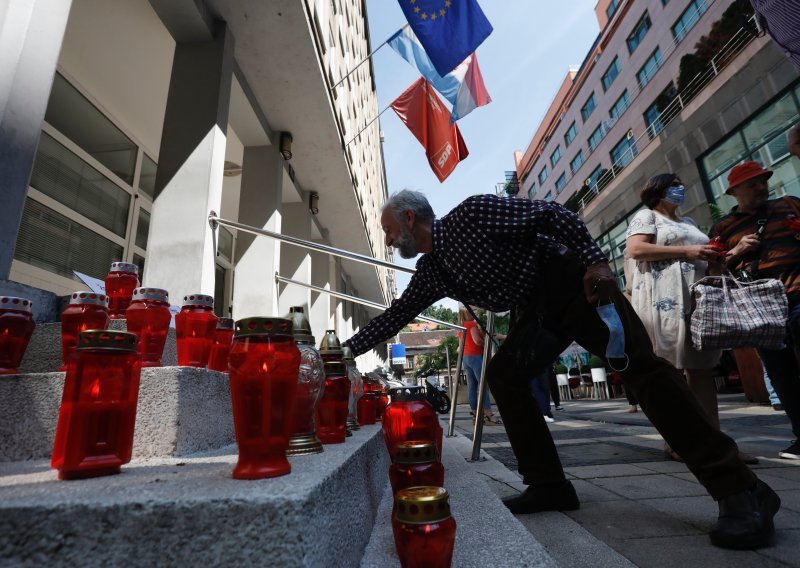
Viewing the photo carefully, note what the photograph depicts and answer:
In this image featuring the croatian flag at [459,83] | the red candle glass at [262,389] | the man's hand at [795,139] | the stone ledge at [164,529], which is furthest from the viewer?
the croatian flag at [459,83]

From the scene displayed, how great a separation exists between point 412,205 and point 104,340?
1.44 metres

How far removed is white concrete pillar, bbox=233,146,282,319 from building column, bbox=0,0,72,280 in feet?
8.66

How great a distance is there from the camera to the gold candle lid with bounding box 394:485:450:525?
82 centimetres

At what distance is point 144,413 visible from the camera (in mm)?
1132

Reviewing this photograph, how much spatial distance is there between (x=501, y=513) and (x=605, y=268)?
903mm

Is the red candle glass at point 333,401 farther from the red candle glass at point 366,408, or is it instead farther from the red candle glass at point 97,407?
the red candle glass at point 366,408

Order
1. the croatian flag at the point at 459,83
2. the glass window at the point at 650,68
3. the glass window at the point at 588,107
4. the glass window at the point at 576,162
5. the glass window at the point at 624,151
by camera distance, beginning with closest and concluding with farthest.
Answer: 1. the croatian flag at the point at 459,83
2. the glass window at the point at 650,68
3. the glass window at the point at 624,151
4. the glass window at the point at 588,107
5. the glass window at the point at 576,162

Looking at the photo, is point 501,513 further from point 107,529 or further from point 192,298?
point 192,298

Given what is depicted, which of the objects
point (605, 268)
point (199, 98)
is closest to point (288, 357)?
point (605, 268)

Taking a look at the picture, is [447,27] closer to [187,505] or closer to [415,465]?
[415,465]

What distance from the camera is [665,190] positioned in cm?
255

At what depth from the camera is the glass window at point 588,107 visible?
886 inches

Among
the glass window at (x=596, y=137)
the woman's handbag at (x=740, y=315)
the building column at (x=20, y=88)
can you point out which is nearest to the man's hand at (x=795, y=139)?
the woman's handbag at (x=740, y=315)

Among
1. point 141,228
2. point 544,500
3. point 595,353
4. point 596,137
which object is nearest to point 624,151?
point 596,137
